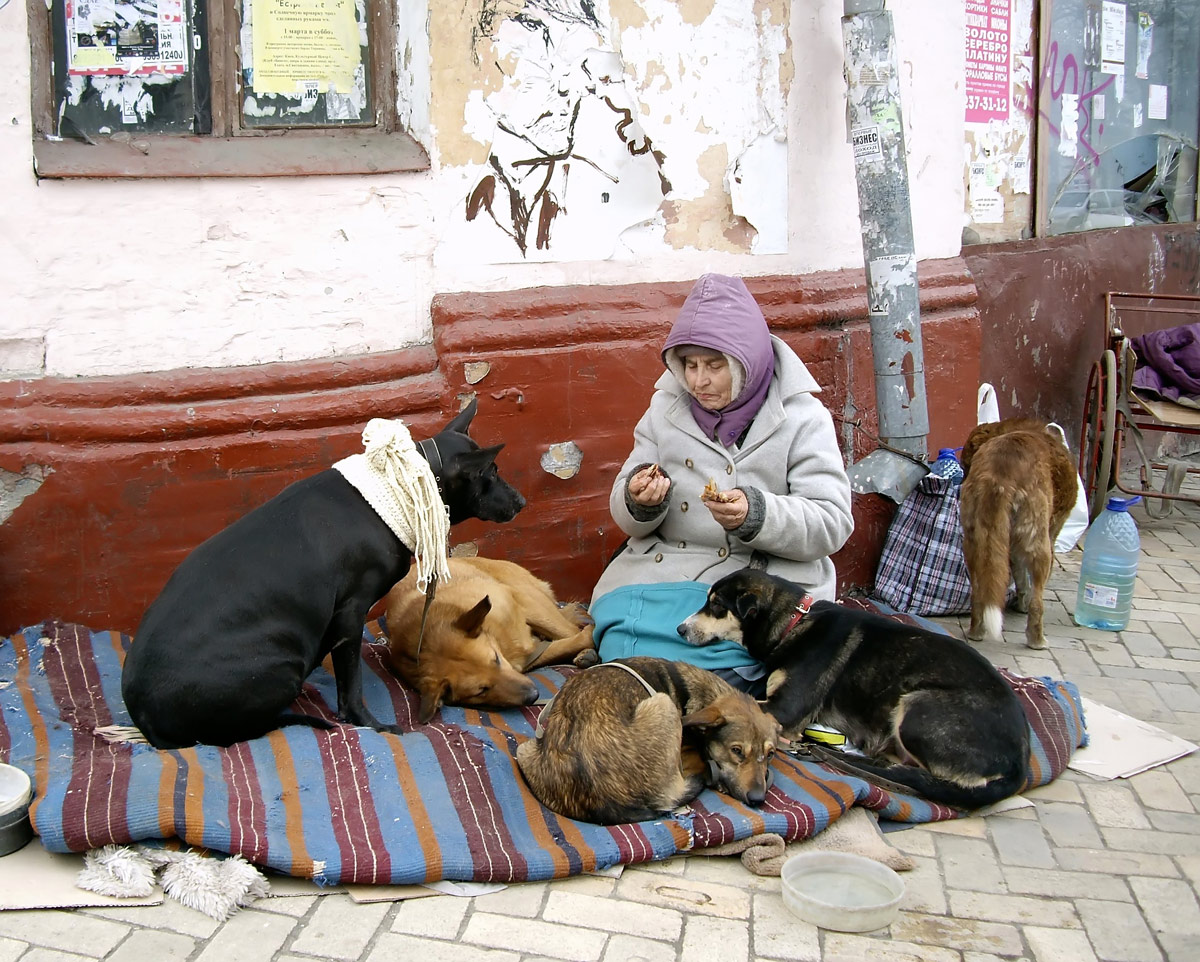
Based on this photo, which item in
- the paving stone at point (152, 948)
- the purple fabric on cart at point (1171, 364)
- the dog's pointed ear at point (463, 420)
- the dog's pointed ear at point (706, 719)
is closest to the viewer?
the paving stone at point (152, 948)

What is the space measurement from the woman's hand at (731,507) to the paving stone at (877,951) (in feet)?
4.82

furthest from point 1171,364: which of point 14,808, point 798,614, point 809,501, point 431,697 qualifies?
point 14,808

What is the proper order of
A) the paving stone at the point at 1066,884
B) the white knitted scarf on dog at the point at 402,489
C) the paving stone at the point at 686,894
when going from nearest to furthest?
the paving stone at the point at 686,894 → the paving stone at the point at 1066,884 → the white knitted scarf on dog at the point at 402,489

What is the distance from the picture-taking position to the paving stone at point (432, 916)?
295cm

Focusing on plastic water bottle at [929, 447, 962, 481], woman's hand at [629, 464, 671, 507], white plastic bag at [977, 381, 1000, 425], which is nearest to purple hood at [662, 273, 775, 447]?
woman's hand at [629, 464, 671, 507]

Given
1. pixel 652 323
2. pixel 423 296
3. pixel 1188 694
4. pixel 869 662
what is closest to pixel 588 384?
pixel 652 323

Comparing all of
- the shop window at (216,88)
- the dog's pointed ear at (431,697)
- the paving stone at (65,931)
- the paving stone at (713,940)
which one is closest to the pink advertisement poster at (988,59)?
the shop window at (216,88)

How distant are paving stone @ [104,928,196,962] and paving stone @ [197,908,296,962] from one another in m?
0.05

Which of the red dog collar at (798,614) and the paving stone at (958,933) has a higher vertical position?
the red dog collar at (798,614)

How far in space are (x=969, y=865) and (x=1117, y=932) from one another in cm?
45

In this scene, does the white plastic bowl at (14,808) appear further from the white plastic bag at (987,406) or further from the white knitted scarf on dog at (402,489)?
the white plastic bag at (987,406)

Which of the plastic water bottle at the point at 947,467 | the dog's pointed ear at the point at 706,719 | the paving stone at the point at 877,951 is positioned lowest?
the paving stone at the point at 877,951

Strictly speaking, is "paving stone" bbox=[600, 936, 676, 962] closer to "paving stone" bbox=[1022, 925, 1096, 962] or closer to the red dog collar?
"paving stone" bbox=[1022, 925, 1096, 962]

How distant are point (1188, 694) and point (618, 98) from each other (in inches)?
139
